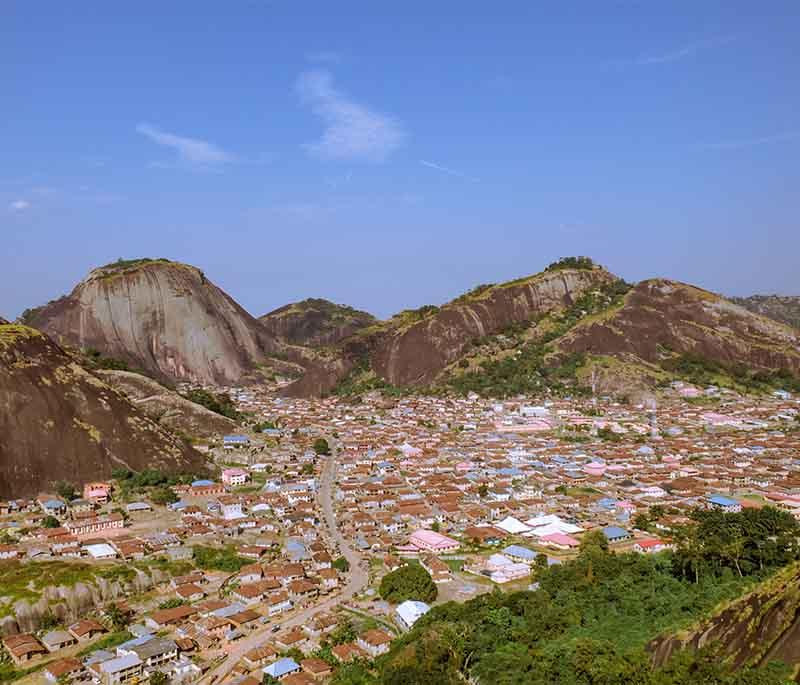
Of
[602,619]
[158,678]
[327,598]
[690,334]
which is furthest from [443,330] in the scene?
[158,678]

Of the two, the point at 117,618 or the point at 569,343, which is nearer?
the point at 117,618

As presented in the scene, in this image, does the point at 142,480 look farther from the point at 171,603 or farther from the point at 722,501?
the point at 722,501

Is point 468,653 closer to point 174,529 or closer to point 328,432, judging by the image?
point 174,529

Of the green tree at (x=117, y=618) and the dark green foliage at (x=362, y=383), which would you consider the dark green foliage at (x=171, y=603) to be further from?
the dark green foliage at (x=362, y=383)

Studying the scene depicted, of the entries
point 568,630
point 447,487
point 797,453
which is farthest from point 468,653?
point 797,453

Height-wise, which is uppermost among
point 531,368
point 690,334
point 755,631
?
point 690,334

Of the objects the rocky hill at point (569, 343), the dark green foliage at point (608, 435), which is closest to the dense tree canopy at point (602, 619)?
the dark green foliage at point (608, 435)

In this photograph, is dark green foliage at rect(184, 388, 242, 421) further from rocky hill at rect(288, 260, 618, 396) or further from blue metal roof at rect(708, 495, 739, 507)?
blue metal roof at rect(708, 495, 739, 507)
